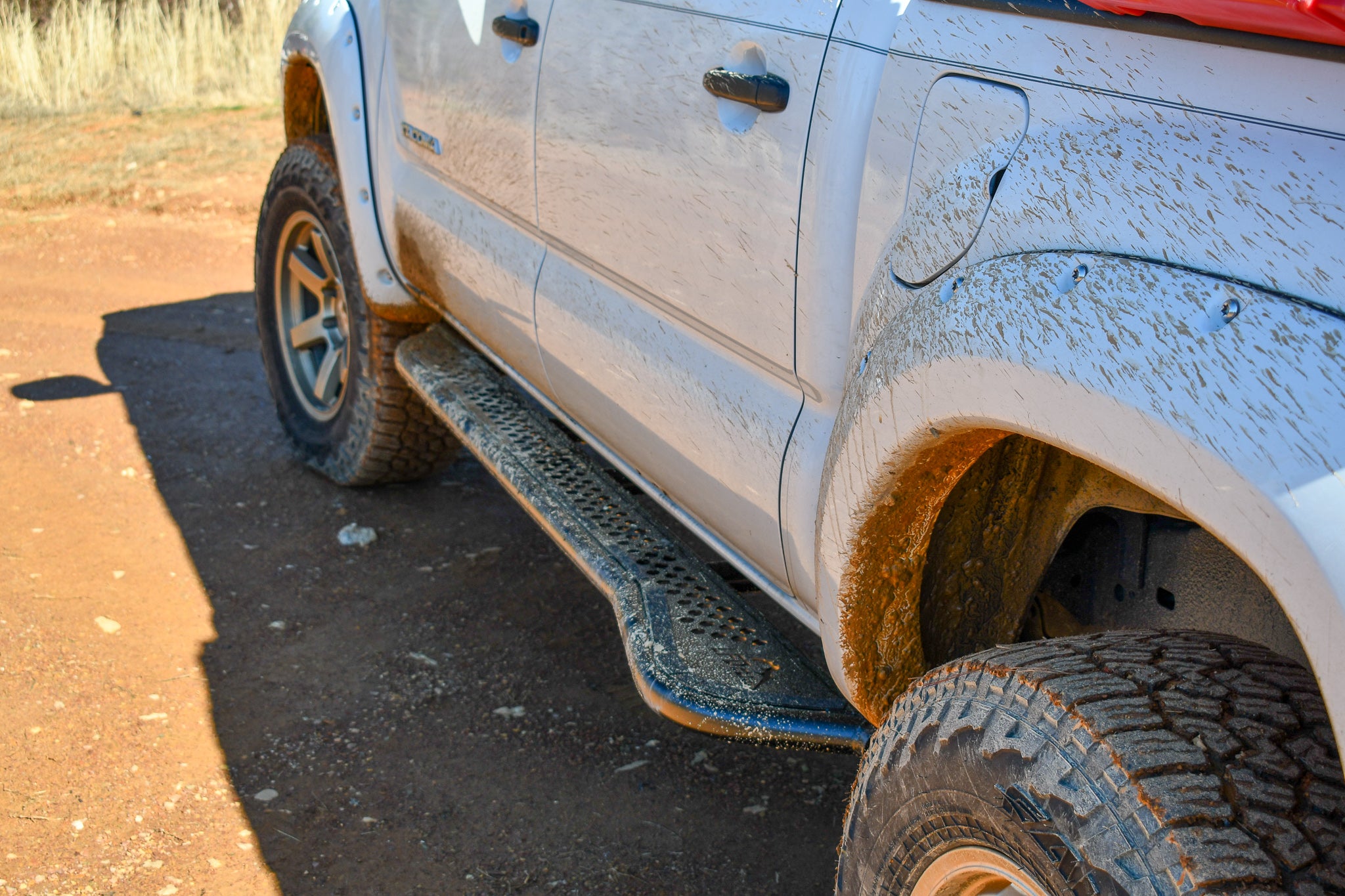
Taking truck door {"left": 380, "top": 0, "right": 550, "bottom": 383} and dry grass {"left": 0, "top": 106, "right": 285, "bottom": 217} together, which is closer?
truck door {"left": 380, "top": 0, "right": 550, "bottom": 383}

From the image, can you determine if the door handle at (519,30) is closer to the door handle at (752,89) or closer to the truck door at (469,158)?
the truck door at (469,158)

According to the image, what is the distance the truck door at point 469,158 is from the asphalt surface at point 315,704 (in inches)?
32.5

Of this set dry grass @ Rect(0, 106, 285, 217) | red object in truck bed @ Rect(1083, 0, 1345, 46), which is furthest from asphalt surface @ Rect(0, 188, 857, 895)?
dry grass @ Rect(0, 106, 285, 217)

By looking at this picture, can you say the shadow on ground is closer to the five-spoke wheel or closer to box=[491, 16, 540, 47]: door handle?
the five-spoke wheel

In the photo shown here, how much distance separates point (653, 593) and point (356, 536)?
1672 mm

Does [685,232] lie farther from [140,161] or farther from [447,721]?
[140,161]

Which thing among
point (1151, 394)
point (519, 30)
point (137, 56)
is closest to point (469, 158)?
point (519, 30)

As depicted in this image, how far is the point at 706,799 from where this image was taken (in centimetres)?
270

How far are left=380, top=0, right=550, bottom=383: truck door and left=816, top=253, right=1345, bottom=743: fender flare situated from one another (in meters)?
1.23

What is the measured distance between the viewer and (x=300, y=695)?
3000 millimetres

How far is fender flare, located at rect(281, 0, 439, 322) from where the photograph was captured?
345cm

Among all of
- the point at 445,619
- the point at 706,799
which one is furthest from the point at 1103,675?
the point at 445,619

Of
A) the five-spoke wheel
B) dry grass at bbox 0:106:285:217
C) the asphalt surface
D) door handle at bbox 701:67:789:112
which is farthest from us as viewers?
dry grass at bbox 0:106:285:217

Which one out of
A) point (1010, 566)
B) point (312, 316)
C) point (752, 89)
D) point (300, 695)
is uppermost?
point (752, 89)
